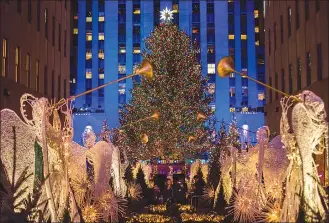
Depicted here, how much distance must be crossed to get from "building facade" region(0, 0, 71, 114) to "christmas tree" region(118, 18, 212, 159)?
851cm

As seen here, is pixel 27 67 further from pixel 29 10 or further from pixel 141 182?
pixel 141 182

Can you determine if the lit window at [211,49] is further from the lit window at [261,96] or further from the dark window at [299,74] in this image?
the dark window at [299,74]

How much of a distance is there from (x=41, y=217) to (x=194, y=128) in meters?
35.8

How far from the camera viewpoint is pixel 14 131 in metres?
13.2

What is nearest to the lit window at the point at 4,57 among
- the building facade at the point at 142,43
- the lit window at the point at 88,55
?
the building facade at the point at 142,43

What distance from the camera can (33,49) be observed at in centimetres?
3111

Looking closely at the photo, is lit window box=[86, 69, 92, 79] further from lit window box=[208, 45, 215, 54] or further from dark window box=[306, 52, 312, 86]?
dark window box=[306, 52, 312, 86]

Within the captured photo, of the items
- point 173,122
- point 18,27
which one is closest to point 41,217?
point 18,27

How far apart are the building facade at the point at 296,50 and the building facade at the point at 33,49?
13.9 m

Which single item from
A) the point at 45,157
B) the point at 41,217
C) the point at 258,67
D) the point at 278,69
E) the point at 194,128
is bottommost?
the point at 41,217

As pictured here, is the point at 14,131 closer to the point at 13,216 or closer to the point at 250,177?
the point at 13,216

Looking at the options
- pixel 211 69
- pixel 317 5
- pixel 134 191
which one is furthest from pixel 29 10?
pixel 211 69

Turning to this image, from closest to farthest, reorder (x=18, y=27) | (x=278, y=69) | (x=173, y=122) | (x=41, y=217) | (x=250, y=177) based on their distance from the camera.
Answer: (x=41, y=217) → (x=250, y=177) → (x=18, y=27) → (x=278, y=69) → (x=173, y=122)

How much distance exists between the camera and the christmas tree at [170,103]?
152 feet
